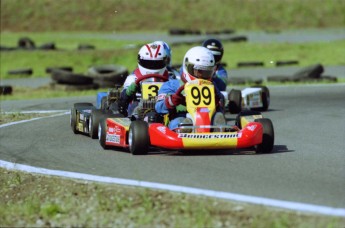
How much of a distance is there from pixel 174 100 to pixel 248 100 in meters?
4.59

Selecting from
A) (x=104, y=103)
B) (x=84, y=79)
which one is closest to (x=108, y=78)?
(x=84, y=79)

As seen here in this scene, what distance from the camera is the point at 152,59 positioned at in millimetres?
10883

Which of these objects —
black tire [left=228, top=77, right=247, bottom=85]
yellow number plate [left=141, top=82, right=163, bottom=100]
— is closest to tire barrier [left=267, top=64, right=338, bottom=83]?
black tire [left=228, top=77, right=247, bottom=85]

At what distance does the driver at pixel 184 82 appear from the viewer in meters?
9.07

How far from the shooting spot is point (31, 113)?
44.0 ft

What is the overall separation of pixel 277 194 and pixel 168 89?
329cm

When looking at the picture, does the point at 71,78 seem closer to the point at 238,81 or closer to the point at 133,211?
the point at 238,81

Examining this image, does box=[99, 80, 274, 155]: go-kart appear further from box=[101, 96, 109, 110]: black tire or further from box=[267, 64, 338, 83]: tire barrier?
box=[267, 64, 338, 83]: tire barrier

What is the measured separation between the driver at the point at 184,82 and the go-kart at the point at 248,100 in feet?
11.5

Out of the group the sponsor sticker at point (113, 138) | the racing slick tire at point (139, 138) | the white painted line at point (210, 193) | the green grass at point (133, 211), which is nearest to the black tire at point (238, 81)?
the sponsor sticker at point (113, 138)

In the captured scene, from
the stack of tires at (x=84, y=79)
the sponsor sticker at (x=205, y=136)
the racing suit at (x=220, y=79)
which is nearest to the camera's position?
the sponsor sticker at (x=205, y=136)

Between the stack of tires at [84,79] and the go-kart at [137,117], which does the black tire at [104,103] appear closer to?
the go-kart at [137,117]

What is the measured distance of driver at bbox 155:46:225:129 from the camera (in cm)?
907

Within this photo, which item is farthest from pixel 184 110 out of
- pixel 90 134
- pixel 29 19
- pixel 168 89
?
pixel 29 19
